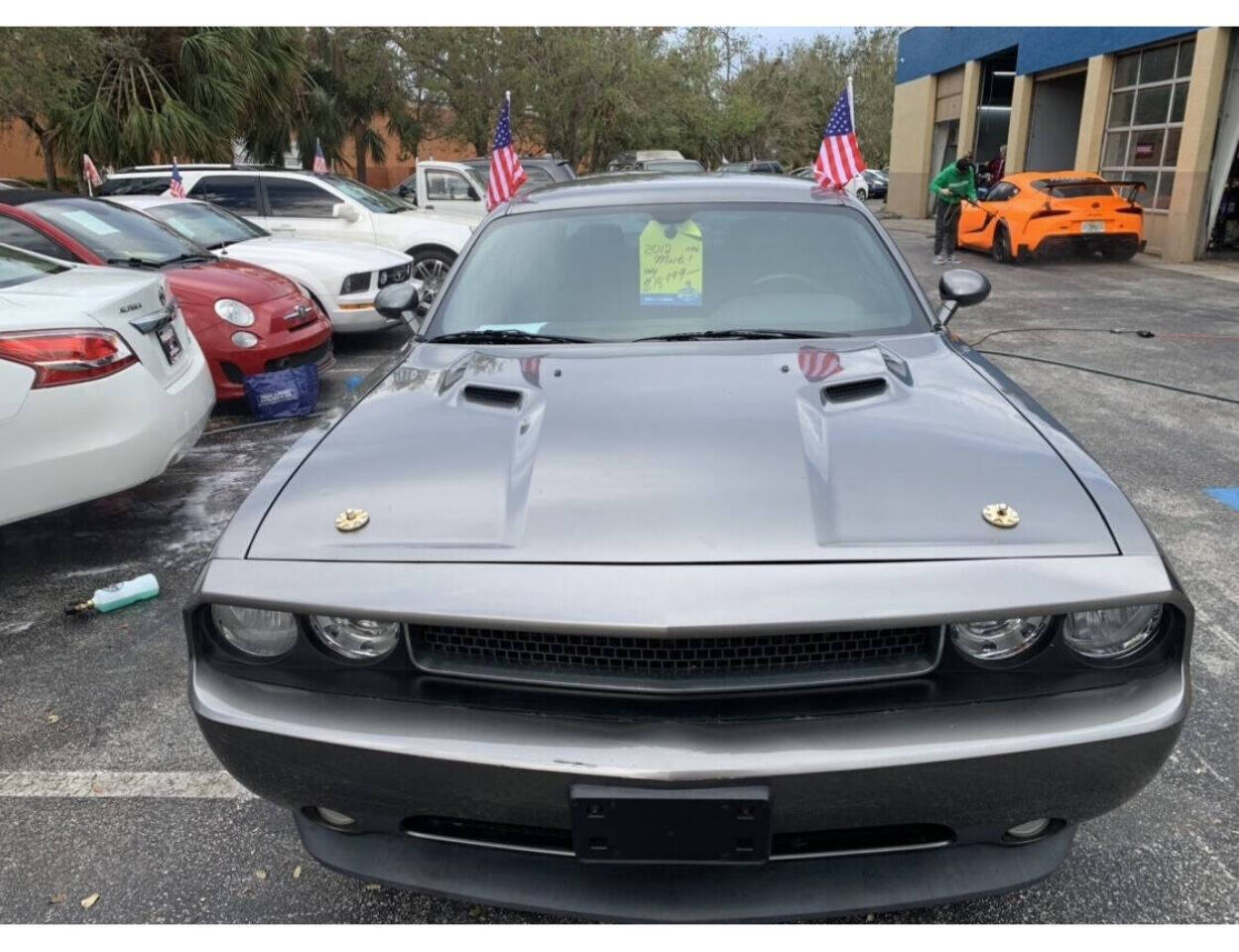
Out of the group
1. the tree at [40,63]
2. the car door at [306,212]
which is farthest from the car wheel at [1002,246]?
the tree at [40,63]

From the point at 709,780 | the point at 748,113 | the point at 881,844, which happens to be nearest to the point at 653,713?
the point at 709,780

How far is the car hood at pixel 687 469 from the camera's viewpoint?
1769 mm

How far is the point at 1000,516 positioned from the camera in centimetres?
181

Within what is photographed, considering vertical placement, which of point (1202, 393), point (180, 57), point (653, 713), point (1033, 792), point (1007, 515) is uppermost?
point (180, 57)

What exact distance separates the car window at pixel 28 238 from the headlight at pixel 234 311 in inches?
37.8

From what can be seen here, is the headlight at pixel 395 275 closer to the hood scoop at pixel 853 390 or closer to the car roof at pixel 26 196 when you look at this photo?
the car roof at pixel 26 196

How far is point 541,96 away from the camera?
1060 inches

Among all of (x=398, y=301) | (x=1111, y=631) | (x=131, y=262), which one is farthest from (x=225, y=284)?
(x=1111, y=631)

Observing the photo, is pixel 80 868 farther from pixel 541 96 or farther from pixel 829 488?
pixel 541 96

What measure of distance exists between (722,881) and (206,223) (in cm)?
834

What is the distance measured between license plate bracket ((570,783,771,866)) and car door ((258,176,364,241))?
9329mm

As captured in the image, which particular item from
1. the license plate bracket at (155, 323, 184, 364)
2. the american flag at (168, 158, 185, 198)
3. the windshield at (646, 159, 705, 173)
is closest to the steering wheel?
the license plate bracket at (155, 323, 184, 364)

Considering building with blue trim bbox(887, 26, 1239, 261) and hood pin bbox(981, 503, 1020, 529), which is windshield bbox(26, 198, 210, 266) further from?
building with blue trim bbox(887, 26, 1239, 261)
